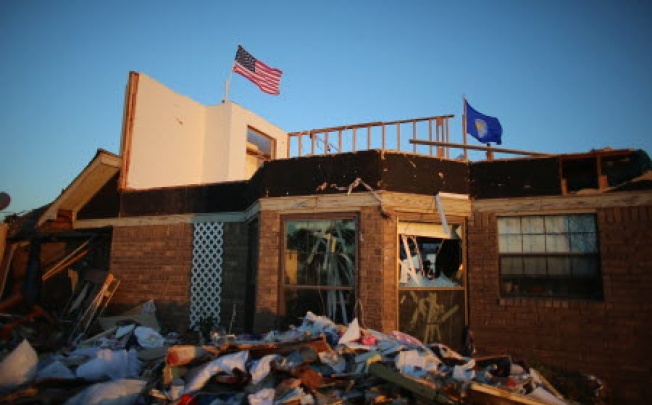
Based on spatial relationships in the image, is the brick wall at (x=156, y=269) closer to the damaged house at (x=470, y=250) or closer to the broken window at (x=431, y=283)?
→ the damaged house at (x=470, y=250)

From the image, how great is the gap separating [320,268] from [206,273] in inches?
145

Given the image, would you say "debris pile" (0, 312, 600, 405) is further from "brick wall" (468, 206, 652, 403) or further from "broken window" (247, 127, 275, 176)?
"broken window" (247, 127, 275, 176)

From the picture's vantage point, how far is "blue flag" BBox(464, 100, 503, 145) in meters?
11.6

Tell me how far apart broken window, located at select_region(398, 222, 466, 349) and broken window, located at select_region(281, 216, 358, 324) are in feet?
3.00

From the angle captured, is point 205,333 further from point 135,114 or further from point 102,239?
point 135,114

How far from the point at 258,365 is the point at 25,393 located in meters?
2.61

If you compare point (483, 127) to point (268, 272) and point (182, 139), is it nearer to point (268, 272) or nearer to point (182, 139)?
point (268, 272)

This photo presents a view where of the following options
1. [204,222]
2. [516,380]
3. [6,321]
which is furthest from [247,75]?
[516,380]

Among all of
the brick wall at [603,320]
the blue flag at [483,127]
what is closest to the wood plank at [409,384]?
the brick wall at [603,320]

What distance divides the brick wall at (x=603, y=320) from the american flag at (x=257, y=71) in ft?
32.5

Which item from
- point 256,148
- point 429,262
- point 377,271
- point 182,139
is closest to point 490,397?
point 377,271

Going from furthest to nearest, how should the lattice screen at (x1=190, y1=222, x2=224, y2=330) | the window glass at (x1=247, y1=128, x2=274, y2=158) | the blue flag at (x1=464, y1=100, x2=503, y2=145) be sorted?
the window glass at (x1=247, y1=128, x2=274, y2=158), the blue flag at (x1=464, y1=100, x2=503, y2=145), the lattice screen at (x1=190, y1=222, x2=224, y2=330)

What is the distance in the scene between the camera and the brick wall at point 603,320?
23.4 feet

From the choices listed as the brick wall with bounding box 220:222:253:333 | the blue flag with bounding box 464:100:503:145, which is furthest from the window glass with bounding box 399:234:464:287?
the blue flag with bounding box 464:100:503:145
